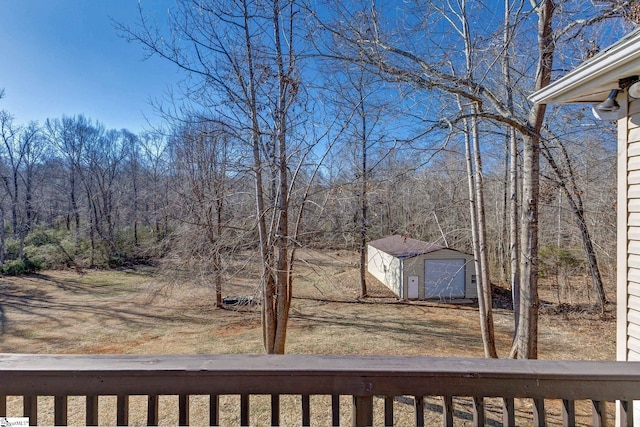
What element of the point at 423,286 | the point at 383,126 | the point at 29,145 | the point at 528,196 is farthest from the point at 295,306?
the point at 29,145

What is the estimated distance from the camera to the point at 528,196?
11.7 feet

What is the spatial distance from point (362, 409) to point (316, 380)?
6.5 inches

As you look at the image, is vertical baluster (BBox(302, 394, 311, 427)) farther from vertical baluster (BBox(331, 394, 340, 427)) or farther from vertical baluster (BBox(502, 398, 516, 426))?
vertical baluster (BBox(502, 398, 516, 426))

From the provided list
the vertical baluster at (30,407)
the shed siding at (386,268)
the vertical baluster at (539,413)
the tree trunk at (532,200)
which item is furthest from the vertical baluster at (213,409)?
the shed siding at (386,268)

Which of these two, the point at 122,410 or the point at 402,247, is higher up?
the point at 122,410

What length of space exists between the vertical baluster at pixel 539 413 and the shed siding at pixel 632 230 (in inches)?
64.0

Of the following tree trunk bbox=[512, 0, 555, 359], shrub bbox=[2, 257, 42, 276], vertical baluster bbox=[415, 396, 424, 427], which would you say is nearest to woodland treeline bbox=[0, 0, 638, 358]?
tree trunk bbox=[512, 0, 555, 359]

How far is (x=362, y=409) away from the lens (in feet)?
2.94

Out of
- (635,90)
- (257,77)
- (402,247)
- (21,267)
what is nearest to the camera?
(635,90)

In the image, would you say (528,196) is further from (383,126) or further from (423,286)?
(423,286)

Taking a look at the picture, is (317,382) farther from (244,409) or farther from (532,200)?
(532,200)

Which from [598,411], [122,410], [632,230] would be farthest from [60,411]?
[632,230]

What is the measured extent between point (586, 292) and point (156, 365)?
482 inches

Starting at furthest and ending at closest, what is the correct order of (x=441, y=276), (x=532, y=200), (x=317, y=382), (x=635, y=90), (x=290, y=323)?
(x=441, y=276)
(x=290, y=323)
(x=532, y=200)
(x=635, y=90)
(x=317, y=382)
